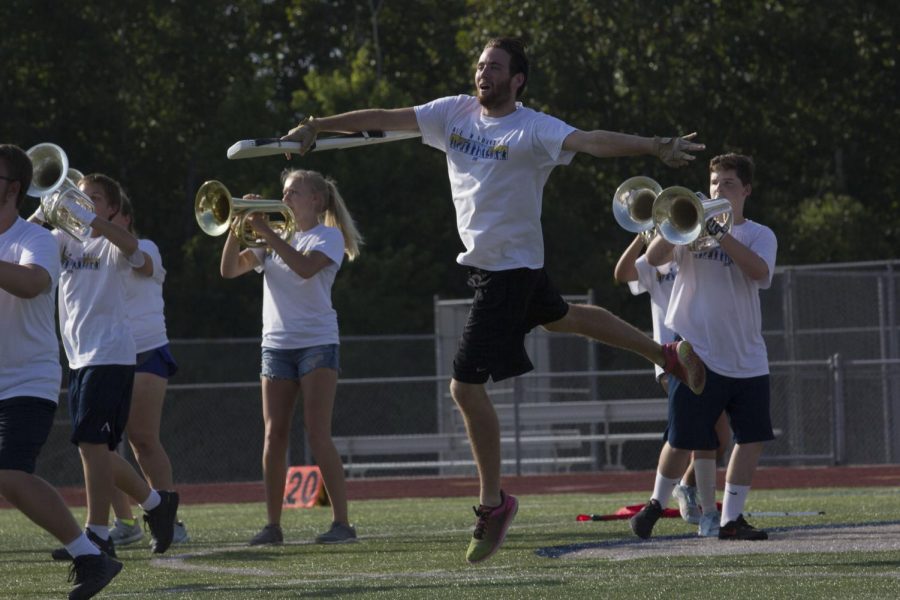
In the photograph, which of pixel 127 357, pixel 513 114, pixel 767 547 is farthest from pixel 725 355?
pixel 127 357

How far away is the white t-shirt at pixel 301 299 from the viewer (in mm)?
8852

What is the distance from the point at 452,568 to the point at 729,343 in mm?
1875

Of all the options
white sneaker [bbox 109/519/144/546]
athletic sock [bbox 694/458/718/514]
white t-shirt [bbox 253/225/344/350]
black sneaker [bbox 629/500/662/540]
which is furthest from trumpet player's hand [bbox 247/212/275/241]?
athletic sock [bbox 694/458/718/514]

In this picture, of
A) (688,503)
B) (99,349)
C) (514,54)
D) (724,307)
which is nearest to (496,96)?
(514,54)

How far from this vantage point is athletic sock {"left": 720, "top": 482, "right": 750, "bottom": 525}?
7.99 meters

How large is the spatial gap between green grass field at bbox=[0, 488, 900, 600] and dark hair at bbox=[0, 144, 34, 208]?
158cm

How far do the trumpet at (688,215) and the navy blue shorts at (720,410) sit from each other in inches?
25.8

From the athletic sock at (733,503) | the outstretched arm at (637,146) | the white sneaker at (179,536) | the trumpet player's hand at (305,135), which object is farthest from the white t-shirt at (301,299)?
the outstretched arm at (637,146)

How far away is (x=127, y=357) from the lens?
26.2ft

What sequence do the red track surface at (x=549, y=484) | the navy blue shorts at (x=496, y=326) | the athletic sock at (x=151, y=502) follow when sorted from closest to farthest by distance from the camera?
the navy blue shorts at (x=496, y=326), the athletic sock at (x=151, y=502), the red track surface at (x=549, y=484)

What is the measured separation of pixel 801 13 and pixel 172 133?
44.7 feet

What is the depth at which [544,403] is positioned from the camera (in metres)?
19.9

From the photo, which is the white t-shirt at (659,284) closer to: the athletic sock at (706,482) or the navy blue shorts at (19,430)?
the athletic sock at (706,482)

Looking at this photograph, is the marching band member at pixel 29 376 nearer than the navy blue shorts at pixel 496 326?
Yes
